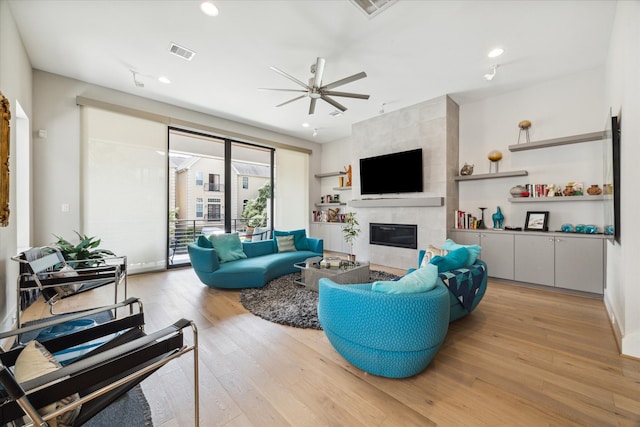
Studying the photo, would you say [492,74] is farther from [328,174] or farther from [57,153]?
[57,153]

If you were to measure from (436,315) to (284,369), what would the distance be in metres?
1.11

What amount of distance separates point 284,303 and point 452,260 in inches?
73.1

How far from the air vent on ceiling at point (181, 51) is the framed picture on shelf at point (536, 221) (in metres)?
5.19

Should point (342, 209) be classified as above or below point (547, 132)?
below

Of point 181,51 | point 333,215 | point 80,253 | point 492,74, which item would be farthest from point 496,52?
point 80,253

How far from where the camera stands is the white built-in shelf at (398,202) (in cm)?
444

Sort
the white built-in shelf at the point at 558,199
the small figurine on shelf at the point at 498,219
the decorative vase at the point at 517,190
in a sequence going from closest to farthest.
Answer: the white built-in shelf at the point at 558,199 < the decorative vase at the point at 517,190 < the small figurine on shelf at the point at 498,219

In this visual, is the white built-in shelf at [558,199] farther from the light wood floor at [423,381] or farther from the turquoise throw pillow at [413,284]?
the turquoise throw pillow at [413,284]

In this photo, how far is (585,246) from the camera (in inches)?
131

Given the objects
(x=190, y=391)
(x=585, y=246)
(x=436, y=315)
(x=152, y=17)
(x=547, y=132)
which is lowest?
(x=190, y=391)

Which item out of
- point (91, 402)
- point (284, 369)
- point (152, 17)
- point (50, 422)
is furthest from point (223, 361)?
point (152, 17)

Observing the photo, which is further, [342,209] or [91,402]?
[342,209]

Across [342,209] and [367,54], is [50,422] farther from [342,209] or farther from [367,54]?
[342,209]

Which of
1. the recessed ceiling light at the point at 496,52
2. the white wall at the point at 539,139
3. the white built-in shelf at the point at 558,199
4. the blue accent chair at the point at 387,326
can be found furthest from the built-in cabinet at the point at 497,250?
the blue accent chair at the point at 387,326
